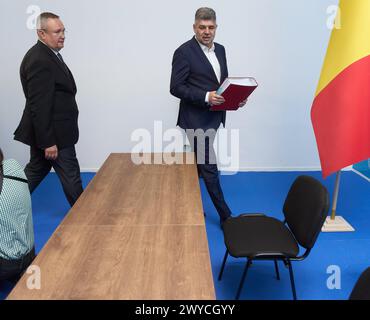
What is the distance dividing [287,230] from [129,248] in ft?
3.78

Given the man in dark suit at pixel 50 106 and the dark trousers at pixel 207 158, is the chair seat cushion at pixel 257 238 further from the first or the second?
the man in dark suit at pixel 50 106

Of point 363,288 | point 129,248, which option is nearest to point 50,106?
point 129,248

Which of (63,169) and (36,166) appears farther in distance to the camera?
(36,166)

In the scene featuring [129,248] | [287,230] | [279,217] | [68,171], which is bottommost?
[279,217]

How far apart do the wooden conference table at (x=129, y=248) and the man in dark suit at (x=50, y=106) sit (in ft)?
2.48

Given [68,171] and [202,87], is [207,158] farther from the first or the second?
[68,171]

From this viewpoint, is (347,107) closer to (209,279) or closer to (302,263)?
(302,263)

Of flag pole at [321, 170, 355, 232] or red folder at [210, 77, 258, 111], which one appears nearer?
red folder at [210, 77, 258, 111]

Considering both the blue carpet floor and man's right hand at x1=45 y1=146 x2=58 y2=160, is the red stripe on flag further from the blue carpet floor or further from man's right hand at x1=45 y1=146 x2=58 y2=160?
man's right hand at x1=45 y1=146 x2=58 y2=160

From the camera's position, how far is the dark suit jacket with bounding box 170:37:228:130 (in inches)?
122

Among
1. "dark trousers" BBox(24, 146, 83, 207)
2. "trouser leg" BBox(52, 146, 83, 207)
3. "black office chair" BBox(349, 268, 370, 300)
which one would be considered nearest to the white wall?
"dark trousers" BBox(24, 146, 83, 207)

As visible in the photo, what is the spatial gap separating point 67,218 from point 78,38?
10.2 ft

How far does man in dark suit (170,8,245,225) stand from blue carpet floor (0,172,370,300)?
608 mm

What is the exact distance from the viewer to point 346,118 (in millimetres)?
2975
